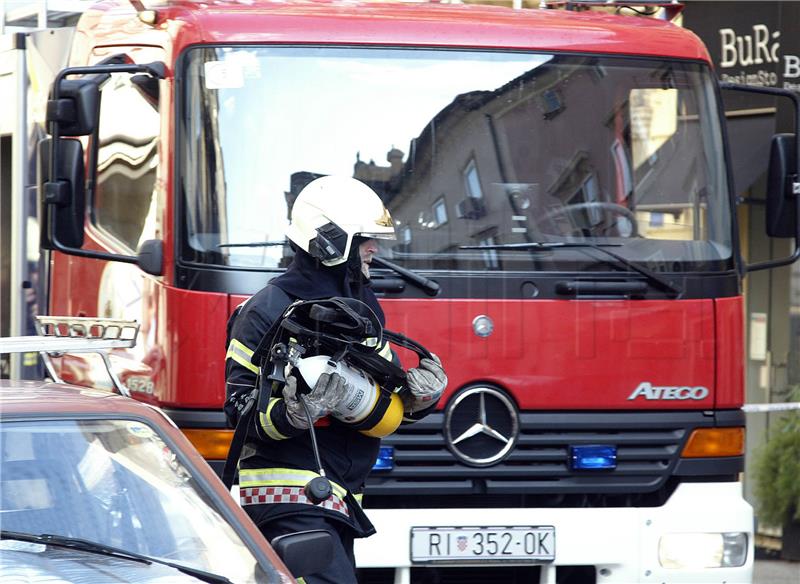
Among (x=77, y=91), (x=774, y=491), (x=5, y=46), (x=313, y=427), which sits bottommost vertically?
(x=774, y=491)

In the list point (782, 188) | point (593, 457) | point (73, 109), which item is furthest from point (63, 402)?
point (782, 188)

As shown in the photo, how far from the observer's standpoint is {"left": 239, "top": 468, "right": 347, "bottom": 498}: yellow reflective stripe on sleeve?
4.33 meters

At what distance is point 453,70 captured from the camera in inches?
228

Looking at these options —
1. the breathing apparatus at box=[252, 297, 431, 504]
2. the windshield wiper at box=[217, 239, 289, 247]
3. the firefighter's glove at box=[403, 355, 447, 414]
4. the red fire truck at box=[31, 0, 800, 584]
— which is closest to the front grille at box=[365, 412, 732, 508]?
the red fire truck at box=[31, 0, 800, 584]

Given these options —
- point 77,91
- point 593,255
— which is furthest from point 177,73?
point 593,255

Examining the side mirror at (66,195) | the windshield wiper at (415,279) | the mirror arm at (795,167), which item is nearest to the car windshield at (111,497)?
the windshield wiper at (415,279)

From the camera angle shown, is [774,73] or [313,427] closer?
[313,427]

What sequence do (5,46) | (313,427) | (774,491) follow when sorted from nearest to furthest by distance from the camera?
(313,427)
(5,46)
(774,491)

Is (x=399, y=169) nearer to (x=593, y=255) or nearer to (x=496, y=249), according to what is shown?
(x=496, y=249)

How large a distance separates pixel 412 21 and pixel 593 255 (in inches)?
47.3

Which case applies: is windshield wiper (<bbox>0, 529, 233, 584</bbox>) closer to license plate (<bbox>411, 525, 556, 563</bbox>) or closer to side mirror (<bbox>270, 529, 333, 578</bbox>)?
side mirror (<bbox>270, 529, 333, 578</bbox>)

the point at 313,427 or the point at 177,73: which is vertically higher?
the point at 177,73

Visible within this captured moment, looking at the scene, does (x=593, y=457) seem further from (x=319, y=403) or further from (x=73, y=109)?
(x=73, y=109)

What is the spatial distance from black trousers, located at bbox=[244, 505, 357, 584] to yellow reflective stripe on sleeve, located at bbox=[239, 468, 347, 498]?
0.08 m
